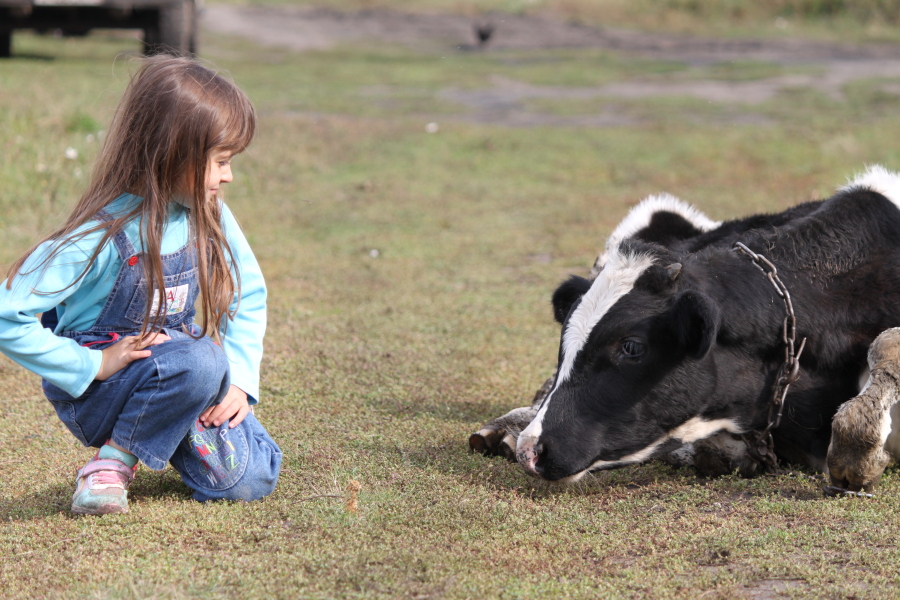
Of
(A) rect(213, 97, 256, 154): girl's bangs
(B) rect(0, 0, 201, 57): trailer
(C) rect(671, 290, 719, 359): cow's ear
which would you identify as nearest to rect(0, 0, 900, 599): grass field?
(C) rect(671, 290, 719, 359): cow's ear

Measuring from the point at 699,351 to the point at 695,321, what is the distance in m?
0.10

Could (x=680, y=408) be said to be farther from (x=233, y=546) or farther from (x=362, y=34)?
(x=362, y=34)

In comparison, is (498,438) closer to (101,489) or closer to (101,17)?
(101,489)

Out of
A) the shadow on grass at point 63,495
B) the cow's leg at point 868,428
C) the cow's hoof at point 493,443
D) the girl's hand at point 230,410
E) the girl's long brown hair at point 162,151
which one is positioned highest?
the girl's long brown hair at point 162,151

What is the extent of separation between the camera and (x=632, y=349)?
353 cm

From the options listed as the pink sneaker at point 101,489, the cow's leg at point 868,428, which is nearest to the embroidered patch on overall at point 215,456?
the pink sneaker at point 101,489

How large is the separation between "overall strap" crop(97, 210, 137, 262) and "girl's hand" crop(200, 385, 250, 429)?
22.0 inches

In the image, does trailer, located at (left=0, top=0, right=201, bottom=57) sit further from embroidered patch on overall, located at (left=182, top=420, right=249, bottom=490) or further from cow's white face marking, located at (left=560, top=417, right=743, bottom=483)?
cow's white face marking, located at (left=560, top=417, right=743, bottom=483)

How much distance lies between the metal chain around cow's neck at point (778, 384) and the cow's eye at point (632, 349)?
0.54m

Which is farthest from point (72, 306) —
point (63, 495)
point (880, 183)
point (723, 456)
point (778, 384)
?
point (880, 183)

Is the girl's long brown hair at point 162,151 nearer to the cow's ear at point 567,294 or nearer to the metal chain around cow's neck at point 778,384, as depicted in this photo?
the cow's ear at point 567,294

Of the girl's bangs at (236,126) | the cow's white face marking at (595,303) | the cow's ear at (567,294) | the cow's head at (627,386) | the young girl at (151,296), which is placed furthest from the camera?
the cow's ear at (567,294)

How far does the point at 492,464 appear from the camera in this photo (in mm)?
3752

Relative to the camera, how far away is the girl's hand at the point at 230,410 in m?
3.29
